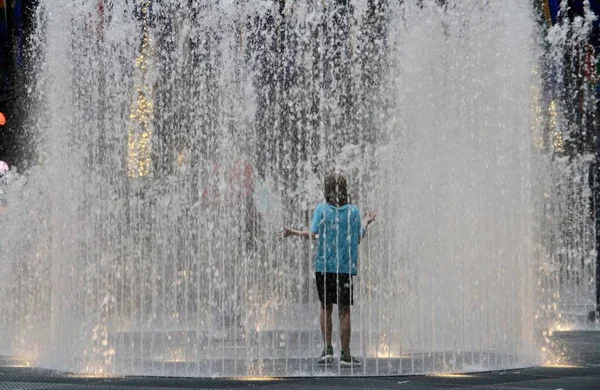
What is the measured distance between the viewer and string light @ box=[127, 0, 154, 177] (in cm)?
1828

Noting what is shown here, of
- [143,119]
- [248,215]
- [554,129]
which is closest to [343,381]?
[248,215]

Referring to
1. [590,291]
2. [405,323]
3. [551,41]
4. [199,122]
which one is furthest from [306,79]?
[405,323]

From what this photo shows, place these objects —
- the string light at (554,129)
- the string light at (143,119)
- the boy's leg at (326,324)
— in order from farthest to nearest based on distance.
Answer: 1. the string light at (554,129)
2. the string light at (143,119)
3. the boy's leg at (326,324)

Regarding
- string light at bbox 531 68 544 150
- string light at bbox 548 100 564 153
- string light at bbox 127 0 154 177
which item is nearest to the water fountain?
string light at bbox 127 0 154 177

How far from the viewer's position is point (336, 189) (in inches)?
315

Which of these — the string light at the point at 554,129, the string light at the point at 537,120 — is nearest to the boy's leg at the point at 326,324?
the string light at the point at 537,120

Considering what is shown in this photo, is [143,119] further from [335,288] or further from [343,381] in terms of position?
[343,381]

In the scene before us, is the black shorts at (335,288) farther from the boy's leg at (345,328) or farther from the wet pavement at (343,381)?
the wet pavement at (343,381)

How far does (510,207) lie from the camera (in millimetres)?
9359

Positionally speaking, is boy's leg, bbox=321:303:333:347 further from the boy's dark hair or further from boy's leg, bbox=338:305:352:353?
the boy's dark hair

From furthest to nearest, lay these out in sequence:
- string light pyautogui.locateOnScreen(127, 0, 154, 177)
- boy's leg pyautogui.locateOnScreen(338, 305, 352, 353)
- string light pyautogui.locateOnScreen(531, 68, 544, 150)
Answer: string light pyautogui.locateOnScreen(531, 68, 544, 150), string light pyautogui.locateOnScreen(127, 0, 154, 177), boy's leg pyautogui.locateOnScreen(338, 305, 352, 353)

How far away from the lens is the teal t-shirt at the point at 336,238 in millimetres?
7930

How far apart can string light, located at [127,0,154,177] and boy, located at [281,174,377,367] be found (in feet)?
29.0

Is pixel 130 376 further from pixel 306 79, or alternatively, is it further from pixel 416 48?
pixel 306 79
